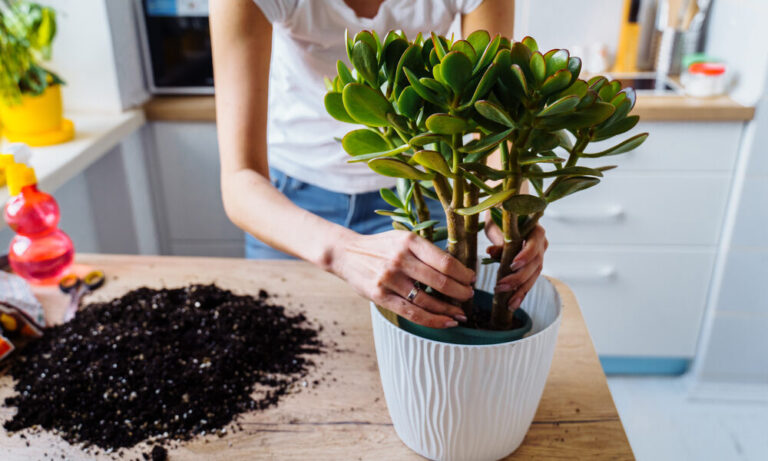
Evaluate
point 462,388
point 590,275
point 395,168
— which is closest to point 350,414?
point 462,388

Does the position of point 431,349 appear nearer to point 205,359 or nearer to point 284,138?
point 205,359

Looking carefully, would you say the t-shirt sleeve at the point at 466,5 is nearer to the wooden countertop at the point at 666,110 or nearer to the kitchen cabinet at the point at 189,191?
the wooden countertop at the point at 666,110

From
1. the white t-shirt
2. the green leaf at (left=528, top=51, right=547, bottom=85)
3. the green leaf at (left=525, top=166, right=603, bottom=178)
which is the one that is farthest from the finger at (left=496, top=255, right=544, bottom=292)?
the white t-shirt

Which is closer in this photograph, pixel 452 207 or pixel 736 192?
pixel 452 207

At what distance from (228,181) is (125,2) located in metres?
1.28

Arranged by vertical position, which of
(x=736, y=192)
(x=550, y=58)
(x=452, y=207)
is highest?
(x=550, y=58)

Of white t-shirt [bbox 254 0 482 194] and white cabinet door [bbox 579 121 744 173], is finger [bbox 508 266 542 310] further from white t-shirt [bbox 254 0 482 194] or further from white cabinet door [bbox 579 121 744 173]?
white cabinet door [bbox 579 121 744 173]

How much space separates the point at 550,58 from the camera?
1.60ft

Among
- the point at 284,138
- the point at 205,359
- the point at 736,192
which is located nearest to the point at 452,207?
the point at 205,359

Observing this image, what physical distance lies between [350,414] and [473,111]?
39 cm

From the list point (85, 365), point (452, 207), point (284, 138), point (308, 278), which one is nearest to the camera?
point (452, 207)

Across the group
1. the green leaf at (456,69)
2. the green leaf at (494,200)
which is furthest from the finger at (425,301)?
the green leaf at (456,69)

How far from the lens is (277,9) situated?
3.01 feet

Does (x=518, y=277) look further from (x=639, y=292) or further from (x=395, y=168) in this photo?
(x=639, y=292)
